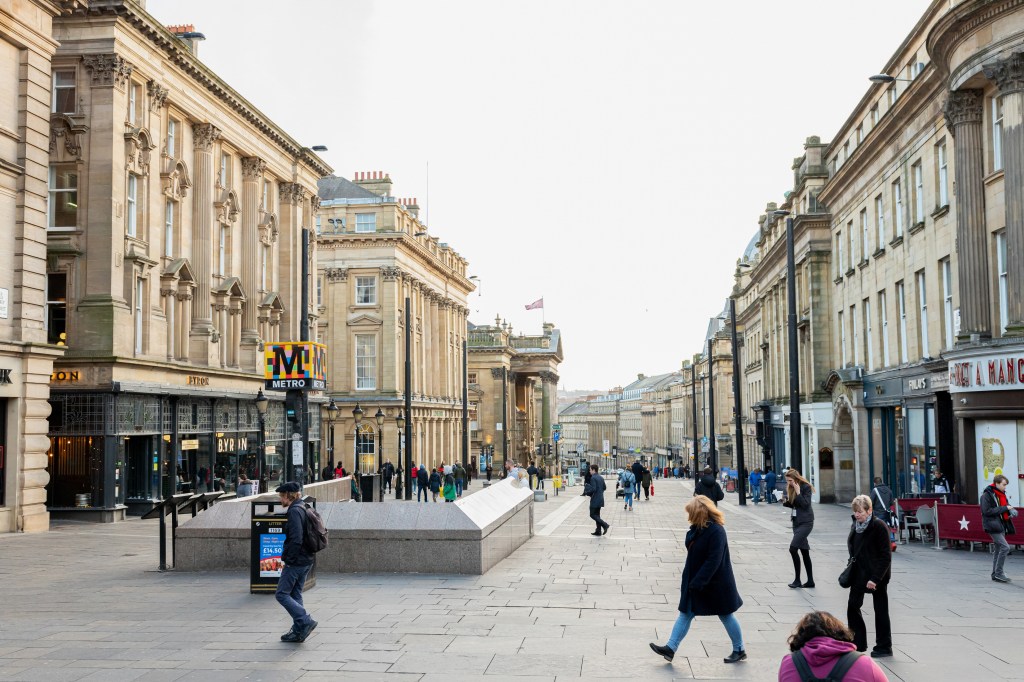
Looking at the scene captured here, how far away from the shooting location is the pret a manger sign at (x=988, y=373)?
20.6m

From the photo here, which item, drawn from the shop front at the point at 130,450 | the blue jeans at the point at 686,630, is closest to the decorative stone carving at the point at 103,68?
the shop front at the point at 130,450

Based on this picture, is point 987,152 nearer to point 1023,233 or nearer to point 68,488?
A: point 1023,233

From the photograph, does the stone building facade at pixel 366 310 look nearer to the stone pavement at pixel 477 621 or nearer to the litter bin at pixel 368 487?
the litter bin at pixel 368 487

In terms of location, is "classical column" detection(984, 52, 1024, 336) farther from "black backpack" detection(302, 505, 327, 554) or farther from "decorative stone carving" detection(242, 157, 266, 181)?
"decorative stone carving" detection(242, 157, 266, 181)

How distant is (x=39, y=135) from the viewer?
82.7ft

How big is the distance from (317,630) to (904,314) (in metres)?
24.4

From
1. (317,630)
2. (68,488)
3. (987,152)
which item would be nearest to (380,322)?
(68,488)

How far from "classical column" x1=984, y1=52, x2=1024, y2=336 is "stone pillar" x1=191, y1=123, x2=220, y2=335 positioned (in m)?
27.3

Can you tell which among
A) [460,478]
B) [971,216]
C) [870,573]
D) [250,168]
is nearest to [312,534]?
[870,573]

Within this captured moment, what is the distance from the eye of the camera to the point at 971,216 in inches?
Result: 886

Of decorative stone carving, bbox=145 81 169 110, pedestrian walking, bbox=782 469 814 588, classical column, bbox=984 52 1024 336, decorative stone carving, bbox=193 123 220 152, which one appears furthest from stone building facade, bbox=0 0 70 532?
classical column, bbox=984 52 1024 336

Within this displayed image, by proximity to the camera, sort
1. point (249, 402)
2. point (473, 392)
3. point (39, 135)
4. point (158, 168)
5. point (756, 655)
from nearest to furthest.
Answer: point (756, 655) → point (39, 135) → point (158, 168) → point (249, 402) → point (473, 392)

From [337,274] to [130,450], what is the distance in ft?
110

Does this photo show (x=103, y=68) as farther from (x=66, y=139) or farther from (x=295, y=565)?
(x=295, y=565)
